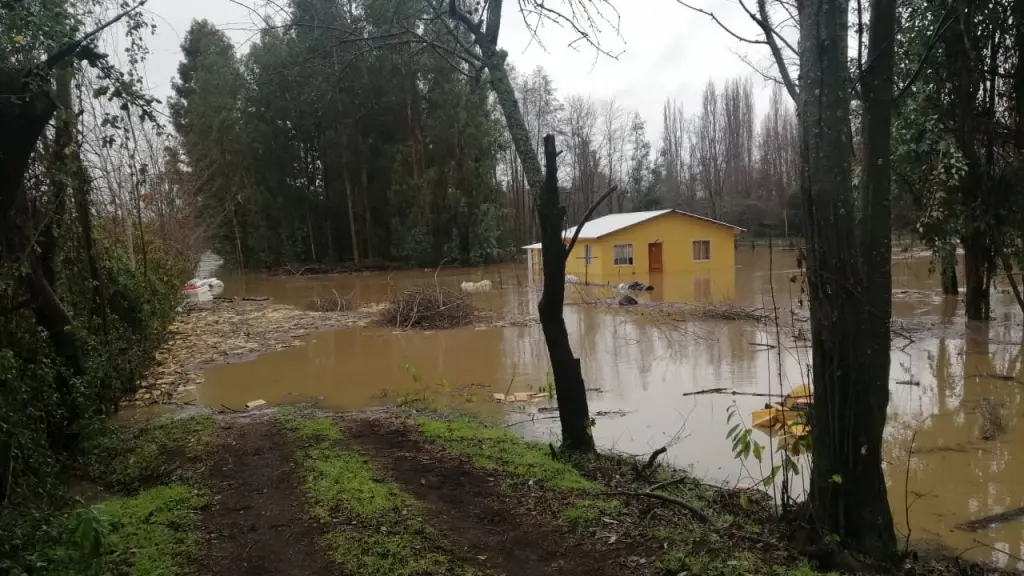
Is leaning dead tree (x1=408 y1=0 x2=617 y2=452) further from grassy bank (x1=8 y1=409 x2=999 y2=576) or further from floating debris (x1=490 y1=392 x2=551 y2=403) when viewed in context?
floating debris (x1=490 y1=392 x2=551 y2=403)

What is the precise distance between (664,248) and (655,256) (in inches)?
25.5

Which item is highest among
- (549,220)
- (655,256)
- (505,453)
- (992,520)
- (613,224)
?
(613,224)

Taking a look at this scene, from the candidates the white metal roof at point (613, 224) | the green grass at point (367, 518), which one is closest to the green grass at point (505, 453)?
the green grass at point (367, 518)

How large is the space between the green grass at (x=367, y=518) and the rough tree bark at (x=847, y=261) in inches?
97.4

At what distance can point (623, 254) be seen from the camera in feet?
111

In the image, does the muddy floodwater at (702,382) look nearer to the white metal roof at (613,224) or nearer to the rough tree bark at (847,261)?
the rough tree bark at (847,261)

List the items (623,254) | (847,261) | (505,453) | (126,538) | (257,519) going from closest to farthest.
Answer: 1. (847,261)
2. (126,538)
3. (257,519)
4. (505,453)
5. (623,254)

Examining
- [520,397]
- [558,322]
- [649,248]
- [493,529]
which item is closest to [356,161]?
[649,248]

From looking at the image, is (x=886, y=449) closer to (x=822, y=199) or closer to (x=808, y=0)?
(x=822, y=199)

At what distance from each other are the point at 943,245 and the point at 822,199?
13.6 m

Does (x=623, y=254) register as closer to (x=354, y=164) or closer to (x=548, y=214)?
(x=354, y=164)

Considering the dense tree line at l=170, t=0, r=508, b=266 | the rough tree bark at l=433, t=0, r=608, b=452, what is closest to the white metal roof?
the dense tree line at l=170, t=0, r=508, b=266

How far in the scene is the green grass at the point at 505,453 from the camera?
5367mm

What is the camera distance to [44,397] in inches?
201
